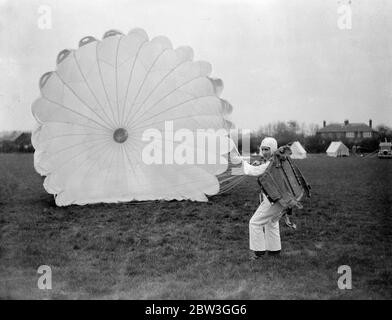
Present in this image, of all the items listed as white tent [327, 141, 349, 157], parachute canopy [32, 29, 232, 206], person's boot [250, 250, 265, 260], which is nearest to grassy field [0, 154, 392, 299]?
person's boot [250, 250, 265, 260]

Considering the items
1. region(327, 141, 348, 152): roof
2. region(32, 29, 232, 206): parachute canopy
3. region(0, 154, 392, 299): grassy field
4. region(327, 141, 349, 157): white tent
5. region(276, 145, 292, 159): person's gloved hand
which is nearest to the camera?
region(0, 154, 392, 299): grassy field

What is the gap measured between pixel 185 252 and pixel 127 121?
3.45 metres

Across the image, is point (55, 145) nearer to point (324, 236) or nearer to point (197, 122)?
point (197, 122)

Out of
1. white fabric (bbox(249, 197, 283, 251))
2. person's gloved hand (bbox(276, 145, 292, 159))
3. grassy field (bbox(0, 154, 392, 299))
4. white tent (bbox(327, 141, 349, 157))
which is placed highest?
person's gloved hand (bbox(276, 145, 292, 159))

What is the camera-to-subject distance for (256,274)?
4598mm

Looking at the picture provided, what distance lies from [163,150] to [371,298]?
4.99m

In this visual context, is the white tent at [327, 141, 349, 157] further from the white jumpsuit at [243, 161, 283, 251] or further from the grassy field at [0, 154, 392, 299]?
the white jumpsuit at [243, 161, 283, 251]

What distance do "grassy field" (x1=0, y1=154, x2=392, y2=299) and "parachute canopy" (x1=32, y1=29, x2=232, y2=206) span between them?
544mm

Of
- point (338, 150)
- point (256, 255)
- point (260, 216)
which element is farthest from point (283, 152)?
point (338, 150)

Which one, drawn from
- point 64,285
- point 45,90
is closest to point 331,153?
point 45,90

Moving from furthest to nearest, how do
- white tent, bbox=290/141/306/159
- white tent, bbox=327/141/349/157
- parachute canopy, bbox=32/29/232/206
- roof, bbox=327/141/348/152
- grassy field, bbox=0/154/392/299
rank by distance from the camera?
1. roof, bbox=327/141/348/152
2. white tent, bbox=327/141/349/157
3. white tent, bbox=290/141/306/159
4. parachute canopy, bbox=32/29/232/206
5. grassy field, bbox=0/154/392/299

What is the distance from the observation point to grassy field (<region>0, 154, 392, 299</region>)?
4270 millimetres

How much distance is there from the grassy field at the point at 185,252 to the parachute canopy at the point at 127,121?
0.54m

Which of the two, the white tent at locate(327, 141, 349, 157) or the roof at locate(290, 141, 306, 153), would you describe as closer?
the roof at locate(290, 141, 306, 153)
